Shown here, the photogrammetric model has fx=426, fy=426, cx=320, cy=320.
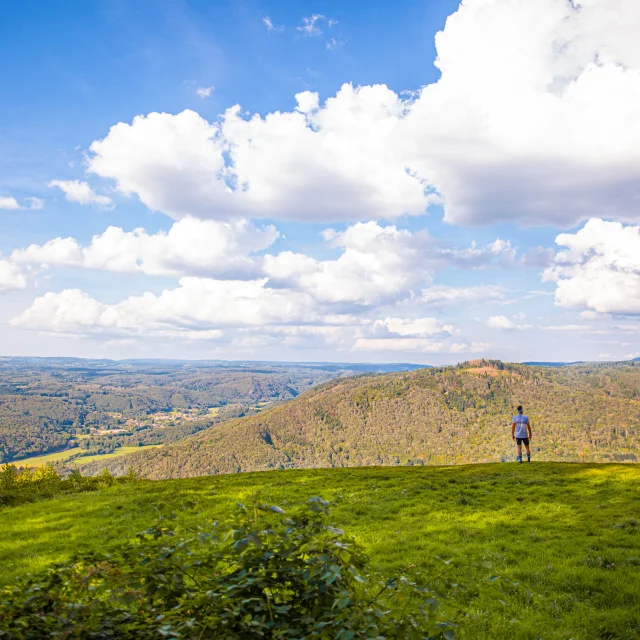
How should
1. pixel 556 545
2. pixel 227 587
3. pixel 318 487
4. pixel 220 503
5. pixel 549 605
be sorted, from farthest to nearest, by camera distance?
pixel 318 487 < pixel 220 503 < pixel 556 545 < pixel 549 605 < pixel 227 587

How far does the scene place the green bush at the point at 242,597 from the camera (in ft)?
11.2

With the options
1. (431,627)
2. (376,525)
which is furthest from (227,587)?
(376,525)

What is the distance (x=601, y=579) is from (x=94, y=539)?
1629 cm

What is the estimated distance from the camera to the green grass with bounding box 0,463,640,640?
28.1ft

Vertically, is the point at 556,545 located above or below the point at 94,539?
above

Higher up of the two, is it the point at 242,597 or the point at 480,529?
the point at 242,597

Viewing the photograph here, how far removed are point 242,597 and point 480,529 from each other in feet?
44.6

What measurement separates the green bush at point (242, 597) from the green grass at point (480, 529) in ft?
1.70

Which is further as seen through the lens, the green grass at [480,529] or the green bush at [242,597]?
the green grass at [480,529]

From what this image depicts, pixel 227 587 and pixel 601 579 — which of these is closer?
pixel 227 587

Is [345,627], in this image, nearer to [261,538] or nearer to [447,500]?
[261,538]

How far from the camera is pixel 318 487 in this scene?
81.0 ft

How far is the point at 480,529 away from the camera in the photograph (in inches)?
584

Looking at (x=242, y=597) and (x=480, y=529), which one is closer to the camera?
(x=242, y=597)
